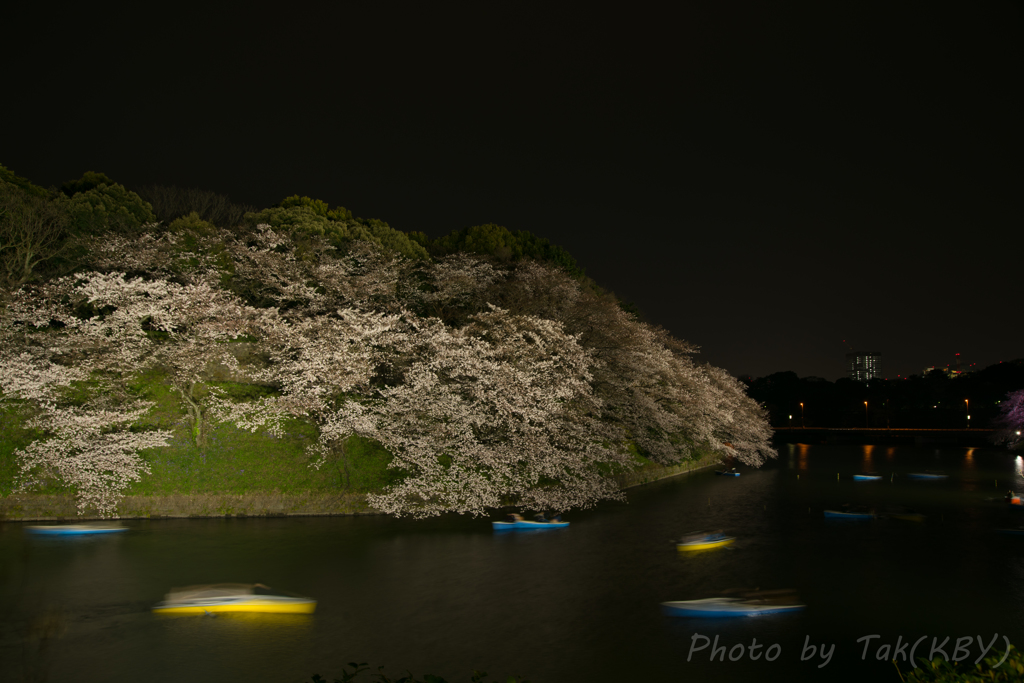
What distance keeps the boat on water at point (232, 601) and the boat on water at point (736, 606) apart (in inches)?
302

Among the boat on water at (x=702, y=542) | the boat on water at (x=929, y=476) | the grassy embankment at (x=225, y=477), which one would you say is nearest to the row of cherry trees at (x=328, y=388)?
the grassy embankment at (x=225, y=477)

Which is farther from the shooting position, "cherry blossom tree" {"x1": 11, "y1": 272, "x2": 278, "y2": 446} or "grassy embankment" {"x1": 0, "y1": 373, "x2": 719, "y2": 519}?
"cherry blossom tree" {"x1": 11, "y1": 272, "x2": 278, "y2": 446}

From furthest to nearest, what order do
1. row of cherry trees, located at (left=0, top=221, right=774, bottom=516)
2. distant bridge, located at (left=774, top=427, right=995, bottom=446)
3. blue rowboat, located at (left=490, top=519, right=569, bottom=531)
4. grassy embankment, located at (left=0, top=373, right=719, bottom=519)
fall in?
1. distant bridge, located at (left=774, top=427, right=995, bottom=446)
2. row of cherry trees, located at (left=0, top=221, right=774, bottom=516)
3. grassy embankment, located at (left=0, top=373, right=719, bottom=519)
4. blue rowboat, located at (left=490, top=519, right=569, bottom=531)

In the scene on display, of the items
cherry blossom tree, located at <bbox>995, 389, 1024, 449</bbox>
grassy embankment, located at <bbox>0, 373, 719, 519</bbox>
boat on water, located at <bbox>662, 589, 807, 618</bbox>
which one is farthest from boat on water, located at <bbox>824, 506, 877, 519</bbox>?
cherry blossom tree, located at <bbox>995, 389, 1024, 449</bbox>

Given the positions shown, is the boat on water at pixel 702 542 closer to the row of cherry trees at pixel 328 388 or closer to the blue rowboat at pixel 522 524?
the blue rowboat at pixel 522 524

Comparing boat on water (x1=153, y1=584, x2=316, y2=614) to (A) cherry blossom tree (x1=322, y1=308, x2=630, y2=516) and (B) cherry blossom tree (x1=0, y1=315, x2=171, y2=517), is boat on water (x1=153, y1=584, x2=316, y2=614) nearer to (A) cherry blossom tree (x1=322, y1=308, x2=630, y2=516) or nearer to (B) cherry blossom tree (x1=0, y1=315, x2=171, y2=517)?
(A) cherry blossom tree (x1=322, y1=308, x2=630, y2=516)

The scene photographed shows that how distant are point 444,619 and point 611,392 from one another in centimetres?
1971

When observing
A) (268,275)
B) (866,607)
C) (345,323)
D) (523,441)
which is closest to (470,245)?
(268,275)

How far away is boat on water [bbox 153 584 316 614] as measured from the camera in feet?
41.3

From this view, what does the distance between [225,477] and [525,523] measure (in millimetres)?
10756

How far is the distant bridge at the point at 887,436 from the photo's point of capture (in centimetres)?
6756

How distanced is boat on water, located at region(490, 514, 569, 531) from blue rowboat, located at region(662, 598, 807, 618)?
7935 mm

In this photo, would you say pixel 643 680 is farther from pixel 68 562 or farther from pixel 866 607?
pixel 68 562

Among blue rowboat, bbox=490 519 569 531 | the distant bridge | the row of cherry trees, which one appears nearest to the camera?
blue rowboat, bbox=490 519 569 531
